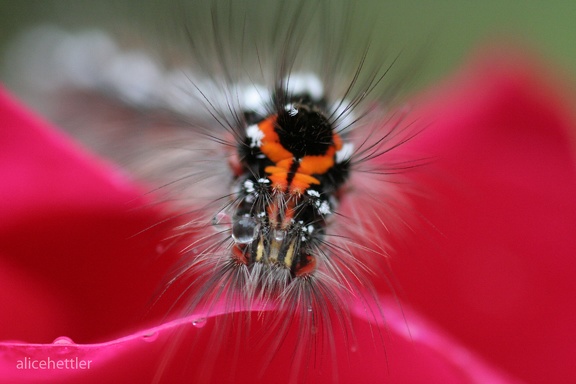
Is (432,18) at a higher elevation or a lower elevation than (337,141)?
higher

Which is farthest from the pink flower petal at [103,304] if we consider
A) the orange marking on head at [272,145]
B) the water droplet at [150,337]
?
the orange marking on head at [272,145]

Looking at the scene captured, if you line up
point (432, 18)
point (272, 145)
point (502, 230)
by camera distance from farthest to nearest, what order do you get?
point (432, 18) → point (502, 230) → point (272, 145)

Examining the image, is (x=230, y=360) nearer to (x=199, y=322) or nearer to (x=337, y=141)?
(x=199, y=322)

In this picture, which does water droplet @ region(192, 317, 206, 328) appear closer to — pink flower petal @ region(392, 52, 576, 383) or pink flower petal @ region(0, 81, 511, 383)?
pink flower petal @ region(0, 81, 511, 383)

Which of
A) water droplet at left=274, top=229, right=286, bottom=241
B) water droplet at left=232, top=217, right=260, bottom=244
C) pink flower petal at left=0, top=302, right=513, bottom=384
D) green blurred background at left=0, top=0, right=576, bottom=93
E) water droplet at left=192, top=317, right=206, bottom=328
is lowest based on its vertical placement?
pink flower petal at left=0, top=302, right=513, bottom=384

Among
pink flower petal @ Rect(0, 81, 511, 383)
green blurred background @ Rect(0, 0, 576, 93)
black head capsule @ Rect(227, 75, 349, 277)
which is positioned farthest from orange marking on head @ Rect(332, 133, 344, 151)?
green blurred background @ Rect(0, 0, 576, 93)

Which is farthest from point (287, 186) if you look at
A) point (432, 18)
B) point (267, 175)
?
point (432, 18)
